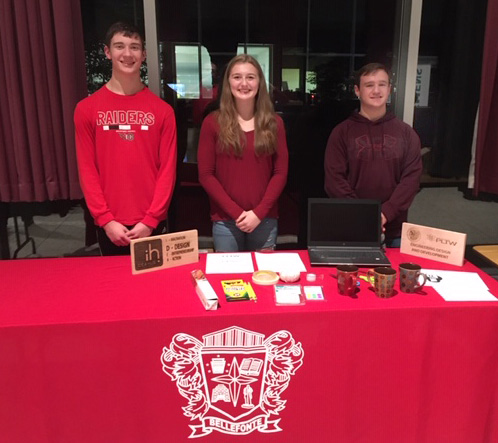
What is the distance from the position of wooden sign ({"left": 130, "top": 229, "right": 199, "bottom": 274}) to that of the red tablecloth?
0.17 metres

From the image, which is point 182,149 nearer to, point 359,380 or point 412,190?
point 412,190

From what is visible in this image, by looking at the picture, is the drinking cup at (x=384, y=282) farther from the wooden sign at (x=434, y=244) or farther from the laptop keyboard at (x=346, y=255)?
the wooden sign at (x=434, y=244)

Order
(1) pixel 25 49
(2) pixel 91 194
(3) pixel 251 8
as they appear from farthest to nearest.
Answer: (3) pixel 251 8, (1) pixel 25 49, (2) pixel 91 194

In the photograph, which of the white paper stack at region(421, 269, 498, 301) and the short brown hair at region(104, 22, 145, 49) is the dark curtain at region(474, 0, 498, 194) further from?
the short brown hair at region(104, 22, 145, 49)

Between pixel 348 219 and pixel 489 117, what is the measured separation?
1465mm

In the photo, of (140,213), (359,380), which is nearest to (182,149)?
(140,213)

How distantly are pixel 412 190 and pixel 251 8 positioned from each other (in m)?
2.27

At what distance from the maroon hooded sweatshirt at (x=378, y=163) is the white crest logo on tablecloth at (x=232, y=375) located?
1029 millimetres

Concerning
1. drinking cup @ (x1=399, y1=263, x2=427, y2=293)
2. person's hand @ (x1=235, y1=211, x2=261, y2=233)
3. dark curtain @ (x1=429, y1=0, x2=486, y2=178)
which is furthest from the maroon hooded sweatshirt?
dark curtain @ (x1=429, y1=0, x2=486, y2=178)

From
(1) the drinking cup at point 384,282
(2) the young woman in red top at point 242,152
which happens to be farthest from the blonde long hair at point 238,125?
(1) the drinking cup at point 384,282

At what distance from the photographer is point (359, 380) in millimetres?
1509

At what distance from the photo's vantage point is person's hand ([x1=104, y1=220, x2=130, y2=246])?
2.05 metres

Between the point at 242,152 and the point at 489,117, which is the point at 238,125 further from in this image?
the point at 489,117

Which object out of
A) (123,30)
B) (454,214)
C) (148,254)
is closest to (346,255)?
(148,254)
